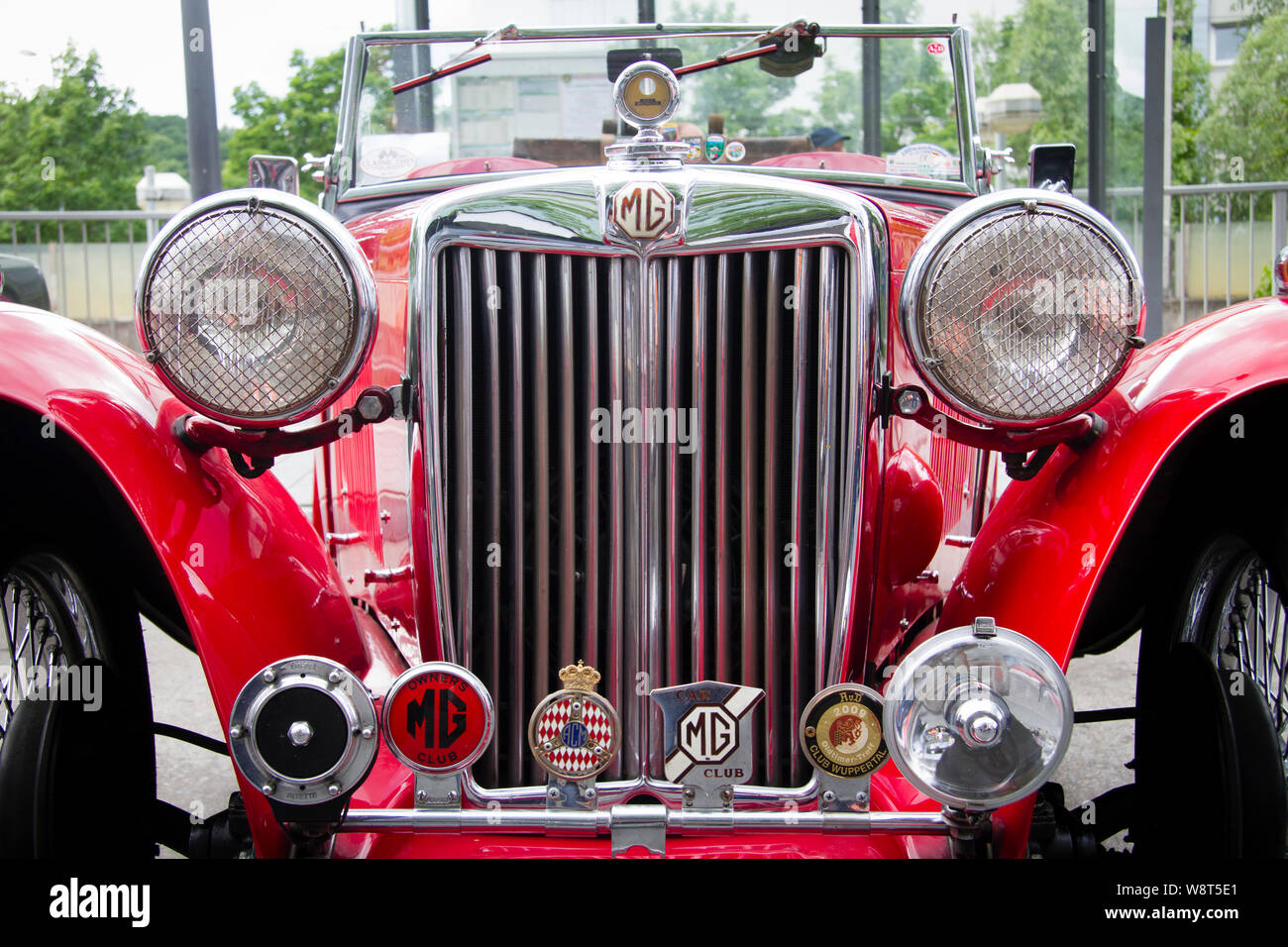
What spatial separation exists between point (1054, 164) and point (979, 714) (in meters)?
1.69

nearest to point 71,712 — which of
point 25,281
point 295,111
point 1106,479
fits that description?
point 1106,479

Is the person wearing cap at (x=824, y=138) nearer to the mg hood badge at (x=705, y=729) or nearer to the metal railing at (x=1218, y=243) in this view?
the mg hood badge at (x=705, y=729)

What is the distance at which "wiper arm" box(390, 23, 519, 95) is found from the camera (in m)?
2.89

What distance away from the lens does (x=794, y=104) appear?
3.26m

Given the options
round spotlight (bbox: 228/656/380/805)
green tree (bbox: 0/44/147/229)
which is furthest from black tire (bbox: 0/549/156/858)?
green tree (bbox: 0/44/147/229)

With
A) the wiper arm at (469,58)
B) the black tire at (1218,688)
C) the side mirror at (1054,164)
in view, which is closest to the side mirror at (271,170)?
the wiper arm at (469,58)

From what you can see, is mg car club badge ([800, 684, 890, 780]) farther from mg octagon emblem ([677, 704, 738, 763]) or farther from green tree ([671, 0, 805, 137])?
green tree ([671, 0, 805, 137])

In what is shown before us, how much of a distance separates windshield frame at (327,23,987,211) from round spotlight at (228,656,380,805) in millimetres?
1506

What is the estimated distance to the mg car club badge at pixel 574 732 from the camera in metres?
1.68

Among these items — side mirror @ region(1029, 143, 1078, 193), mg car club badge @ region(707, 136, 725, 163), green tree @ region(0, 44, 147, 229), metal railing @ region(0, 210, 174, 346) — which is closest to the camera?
Result: side mirror @ region(1029, 143, 1078, 193)

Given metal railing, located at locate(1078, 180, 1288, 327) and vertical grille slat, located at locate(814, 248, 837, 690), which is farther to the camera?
metal railing, located at locate(1078, 180, 1288, 327)

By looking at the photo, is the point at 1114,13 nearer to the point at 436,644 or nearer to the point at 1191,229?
the point at 1191,229

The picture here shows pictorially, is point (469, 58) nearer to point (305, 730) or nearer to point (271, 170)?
point (271, 170)
